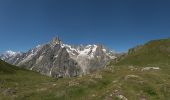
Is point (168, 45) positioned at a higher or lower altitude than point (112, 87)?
higher

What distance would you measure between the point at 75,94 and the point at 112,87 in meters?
8.09

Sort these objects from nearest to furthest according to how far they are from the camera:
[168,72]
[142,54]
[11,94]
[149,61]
Result: [11,94] → [168,72] → [149,61] → [142,54]

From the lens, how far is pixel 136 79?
6381cm

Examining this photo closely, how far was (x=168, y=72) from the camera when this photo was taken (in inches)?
3137

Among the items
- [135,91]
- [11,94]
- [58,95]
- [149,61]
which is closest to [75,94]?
[58,95]

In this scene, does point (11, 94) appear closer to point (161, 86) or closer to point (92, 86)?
point (92, 86)

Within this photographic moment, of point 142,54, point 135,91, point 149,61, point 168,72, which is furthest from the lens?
point 142,54

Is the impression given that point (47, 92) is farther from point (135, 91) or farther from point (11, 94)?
point (135, 91)

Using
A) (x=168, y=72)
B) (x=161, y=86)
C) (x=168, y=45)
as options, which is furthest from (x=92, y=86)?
(x=168, y=45)

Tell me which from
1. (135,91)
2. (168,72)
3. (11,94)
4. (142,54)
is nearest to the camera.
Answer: (135,91)

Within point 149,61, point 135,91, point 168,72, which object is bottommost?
point 135,91

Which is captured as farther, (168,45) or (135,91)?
(168,45)

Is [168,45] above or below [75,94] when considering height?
above

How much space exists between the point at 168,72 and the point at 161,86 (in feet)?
70.9
